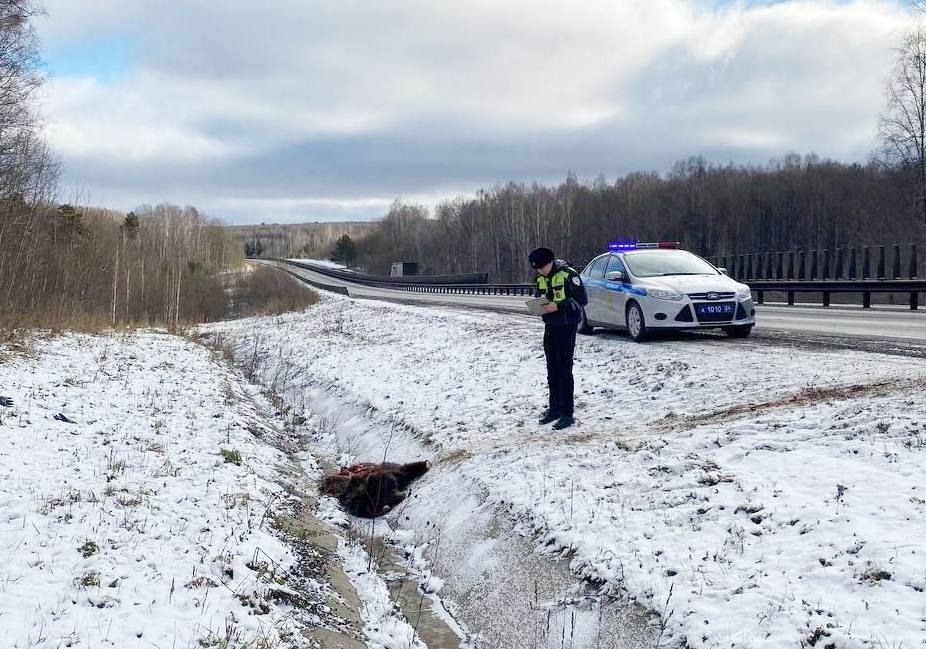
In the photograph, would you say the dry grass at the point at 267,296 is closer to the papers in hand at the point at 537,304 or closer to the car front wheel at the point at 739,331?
the car front wheel at the point at 739,331

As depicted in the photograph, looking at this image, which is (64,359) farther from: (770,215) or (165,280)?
(770,215)

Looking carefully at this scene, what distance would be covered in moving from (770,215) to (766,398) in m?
91.5

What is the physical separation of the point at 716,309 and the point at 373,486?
7024 millimetres

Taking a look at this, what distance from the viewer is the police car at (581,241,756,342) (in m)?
12.9

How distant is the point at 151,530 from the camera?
6.74m

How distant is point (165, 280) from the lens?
58.4m

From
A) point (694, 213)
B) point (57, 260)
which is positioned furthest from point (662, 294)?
point (694, 213)

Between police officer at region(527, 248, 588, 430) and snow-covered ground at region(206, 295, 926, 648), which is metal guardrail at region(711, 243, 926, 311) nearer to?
snow-covered ground at region(206, 295, 926, 648)

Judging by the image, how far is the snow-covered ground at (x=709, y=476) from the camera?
177 inches

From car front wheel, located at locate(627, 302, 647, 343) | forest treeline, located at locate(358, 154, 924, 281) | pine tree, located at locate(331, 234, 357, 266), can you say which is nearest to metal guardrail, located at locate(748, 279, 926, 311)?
car front wheel, located at locate(627, 302, 647, 343)

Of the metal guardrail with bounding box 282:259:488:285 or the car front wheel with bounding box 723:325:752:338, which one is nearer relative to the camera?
the car front wheel with bounding box 723:325:752:338

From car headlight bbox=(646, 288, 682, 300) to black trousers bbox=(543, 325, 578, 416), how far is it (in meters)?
4.17

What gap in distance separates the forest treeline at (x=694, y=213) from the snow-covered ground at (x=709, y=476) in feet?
229

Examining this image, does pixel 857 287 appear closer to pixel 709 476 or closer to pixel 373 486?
pixel 373 486
